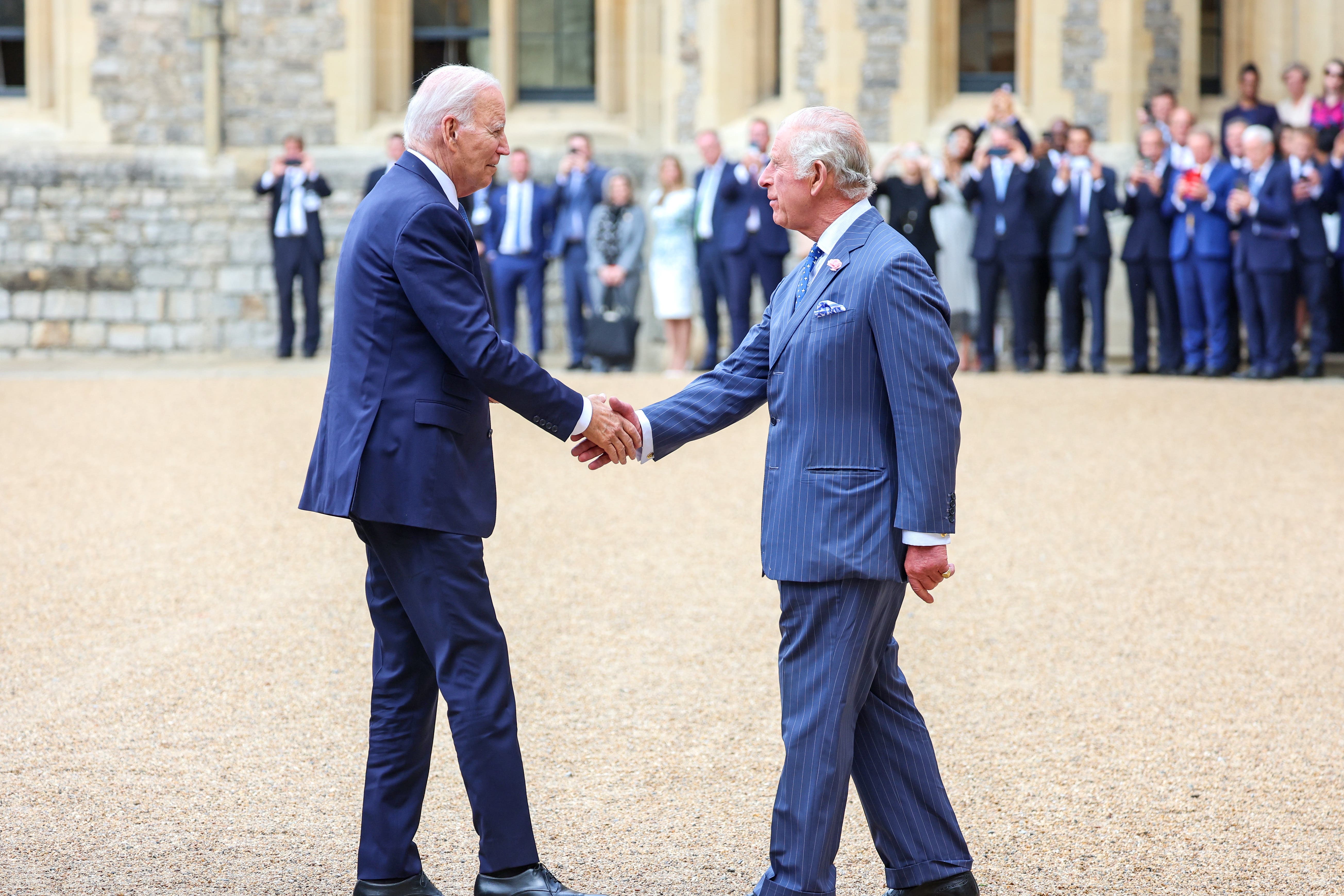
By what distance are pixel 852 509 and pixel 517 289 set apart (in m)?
11.1

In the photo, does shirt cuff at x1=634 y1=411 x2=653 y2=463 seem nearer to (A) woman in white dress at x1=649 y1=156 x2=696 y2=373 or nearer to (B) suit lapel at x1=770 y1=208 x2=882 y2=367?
(B) suit lapel at x1=770 y1=208 x2=882 y2=367

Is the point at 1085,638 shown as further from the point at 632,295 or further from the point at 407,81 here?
the point at 407,81

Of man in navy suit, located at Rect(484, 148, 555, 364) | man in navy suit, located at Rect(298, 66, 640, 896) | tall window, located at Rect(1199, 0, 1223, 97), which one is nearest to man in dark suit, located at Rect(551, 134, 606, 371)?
man in navy suit, located at Rect(484, 148, 555, 364)

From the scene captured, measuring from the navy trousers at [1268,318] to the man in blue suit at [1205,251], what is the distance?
0.22 metres

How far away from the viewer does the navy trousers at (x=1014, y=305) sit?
12.4 meters

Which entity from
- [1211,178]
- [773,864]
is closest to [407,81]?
[1211,178]

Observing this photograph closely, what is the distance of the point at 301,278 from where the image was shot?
48.5ft

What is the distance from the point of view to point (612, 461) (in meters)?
3.27

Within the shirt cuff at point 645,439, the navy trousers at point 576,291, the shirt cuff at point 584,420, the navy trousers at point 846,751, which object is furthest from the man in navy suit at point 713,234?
the navy trousers at point 846,751

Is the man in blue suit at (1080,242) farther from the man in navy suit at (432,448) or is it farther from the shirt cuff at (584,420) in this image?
the man in navy suit at (432,448)

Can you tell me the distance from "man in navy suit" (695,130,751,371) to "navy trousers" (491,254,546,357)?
1.42 metres

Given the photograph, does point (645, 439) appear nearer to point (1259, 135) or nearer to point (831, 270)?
point (831, 270)

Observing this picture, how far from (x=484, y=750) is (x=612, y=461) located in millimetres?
661

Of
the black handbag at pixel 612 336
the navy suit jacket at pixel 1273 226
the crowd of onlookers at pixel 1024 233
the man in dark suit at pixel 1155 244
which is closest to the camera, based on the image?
the navy suit jacket at pixel 1273 226
